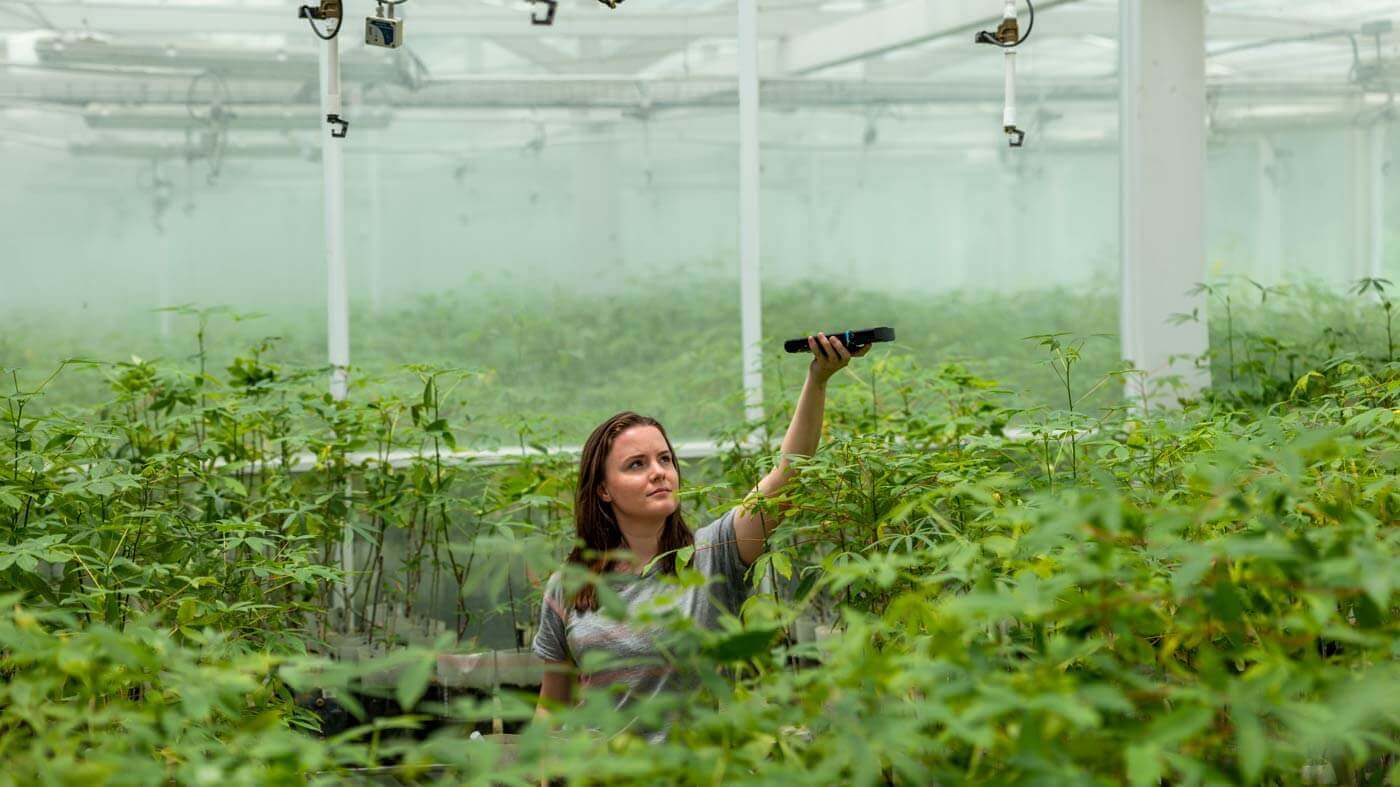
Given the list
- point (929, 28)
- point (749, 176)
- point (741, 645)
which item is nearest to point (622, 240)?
point (749, 176)

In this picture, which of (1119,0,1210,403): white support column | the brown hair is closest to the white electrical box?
the brown hair

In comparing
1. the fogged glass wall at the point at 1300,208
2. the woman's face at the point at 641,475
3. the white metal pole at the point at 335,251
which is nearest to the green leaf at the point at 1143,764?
the woman's face at the point at 641,475

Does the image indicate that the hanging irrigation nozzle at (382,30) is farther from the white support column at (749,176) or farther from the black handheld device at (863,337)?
the white support column at (749,176)

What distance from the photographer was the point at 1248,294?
4.38 meters

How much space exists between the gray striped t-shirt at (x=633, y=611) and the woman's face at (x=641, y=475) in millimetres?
108

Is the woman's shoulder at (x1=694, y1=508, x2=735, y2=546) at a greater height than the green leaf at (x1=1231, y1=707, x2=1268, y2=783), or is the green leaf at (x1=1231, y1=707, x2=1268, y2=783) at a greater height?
the green leaf at (x1=1231, y1=707, x2=1268, y2=783)

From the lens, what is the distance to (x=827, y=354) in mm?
2445

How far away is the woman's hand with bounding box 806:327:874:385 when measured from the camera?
2.43 m

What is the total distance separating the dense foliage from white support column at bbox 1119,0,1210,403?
18cm

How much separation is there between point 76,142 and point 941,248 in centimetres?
269

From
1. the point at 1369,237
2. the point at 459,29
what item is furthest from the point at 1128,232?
the point at 459,29

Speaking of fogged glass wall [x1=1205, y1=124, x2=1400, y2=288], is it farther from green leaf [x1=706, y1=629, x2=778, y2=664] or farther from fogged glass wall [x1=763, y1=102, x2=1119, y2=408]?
green leaf [x1=706, y1=629, x2=778, y2=664]

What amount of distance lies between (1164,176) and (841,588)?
2336 mm

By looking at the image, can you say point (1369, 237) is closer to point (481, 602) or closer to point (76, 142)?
point (481, 602)
